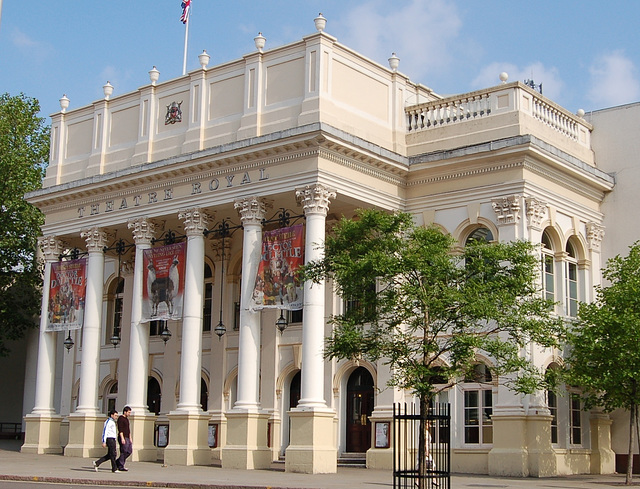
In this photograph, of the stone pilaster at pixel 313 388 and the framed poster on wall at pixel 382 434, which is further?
the framed poster on wall at pixel 382 434

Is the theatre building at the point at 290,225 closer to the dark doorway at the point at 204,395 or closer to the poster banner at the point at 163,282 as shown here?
the poster banner at the point at 163,282

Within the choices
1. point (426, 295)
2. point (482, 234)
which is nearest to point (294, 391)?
point (482, 234)

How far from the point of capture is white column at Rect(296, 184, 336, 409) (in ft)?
80.7

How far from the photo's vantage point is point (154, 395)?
34.2 meters

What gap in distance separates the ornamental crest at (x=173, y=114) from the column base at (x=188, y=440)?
8.96 metres

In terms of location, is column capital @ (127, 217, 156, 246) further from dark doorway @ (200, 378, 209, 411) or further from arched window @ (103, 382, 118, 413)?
arched window @ (103, 382, 118, 413)

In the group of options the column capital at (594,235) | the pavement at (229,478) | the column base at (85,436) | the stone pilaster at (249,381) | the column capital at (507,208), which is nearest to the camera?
the pavement at (229,478)

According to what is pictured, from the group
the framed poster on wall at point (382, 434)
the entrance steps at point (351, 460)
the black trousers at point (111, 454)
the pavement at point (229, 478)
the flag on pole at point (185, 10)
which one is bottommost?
the pavement at point (229, 478)

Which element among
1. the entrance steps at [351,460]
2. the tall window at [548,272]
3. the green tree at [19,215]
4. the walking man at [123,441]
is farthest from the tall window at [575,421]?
the green tree at [19,215]

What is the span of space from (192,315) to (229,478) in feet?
24.3

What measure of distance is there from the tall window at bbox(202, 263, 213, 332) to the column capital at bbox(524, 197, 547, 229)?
11753mm

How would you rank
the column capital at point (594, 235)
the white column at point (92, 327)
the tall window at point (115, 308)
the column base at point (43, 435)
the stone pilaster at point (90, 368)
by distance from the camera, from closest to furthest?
the column capital at point (594, 235), the stone pilaster at point (90, 368), the white column at point (92, 327), the column base at point (43, 435), the tall window at point (115, 308)

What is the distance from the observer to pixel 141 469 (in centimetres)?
→ 2473

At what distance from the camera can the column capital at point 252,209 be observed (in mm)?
26698
